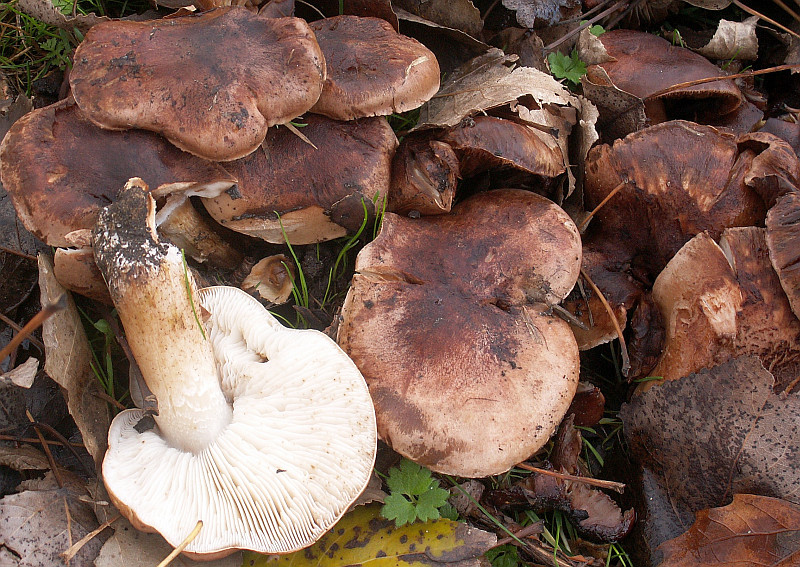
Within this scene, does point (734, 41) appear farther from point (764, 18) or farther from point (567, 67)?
point (567, 67)

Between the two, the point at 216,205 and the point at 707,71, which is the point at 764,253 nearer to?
the point at 707,71

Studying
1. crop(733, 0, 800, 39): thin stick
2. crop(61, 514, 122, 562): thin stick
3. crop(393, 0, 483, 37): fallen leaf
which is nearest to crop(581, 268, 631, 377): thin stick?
crop(393, 0, 483, 37): fallen leaf

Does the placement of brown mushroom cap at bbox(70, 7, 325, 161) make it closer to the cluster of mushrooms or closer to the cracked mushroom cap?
the cluster of mushrooms

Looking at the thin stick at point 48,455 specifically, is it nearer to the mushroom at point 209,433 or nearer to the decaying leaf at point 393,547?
the mushroom at point 209,433

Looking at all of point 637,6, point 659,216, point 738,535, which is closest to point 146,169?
point 659,216

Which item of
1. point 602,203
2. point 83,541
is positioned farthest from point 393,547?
point 602,203

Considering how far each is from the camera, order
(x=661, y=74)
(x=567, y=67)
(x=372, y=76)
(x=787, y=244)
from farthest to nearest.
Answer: (x=567, y=67), (x=661, y=74), (x=372, y=76), (x=787, y=244)
